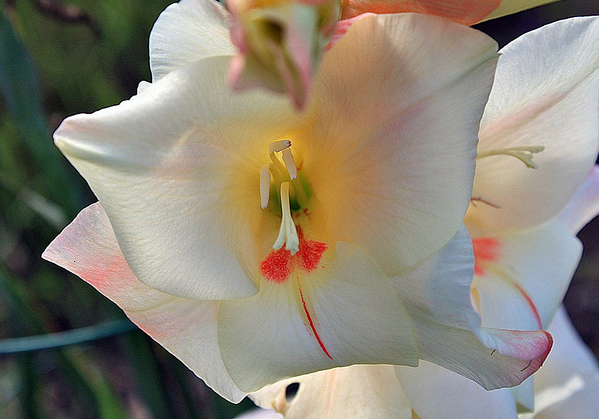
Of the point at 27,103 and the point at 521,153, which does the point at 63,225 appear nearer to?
the point at 27,103

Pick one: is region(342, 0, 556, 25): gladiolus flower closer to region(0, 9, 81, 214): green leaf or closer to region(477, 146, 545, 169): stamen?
region(477, 146, 545, 169): stamen

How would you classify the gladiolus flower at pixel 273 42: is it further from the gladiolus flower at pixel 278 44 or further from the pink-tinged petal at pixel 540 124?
the pink-tinged petal at pixel 540 124

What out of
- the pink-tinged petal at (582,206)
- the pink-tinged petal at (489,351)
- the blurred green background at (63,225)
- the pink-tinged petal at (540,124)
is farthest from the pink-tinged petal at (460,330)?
the blurred green background at (63,225)

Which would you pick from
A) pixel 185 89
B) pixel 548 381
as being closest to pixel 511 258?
pixel 548 381

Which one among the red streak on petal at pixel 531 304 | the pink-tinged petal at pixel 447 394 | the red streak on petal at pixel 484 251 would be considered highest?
the red streak on petal at pixel 484 251

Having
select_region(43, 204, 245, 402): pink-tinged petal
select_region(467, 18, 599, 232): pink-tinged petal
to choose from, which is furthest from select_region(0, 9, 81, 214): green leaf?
select_region(467, 18, 599, 232): pink-tinged petal

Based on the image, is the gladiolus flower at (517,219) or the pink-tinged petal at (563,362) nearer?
the gladiolus flower at (517,219)

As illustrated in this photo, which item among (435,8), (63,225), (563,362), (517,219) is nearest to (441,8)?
(435,8)
